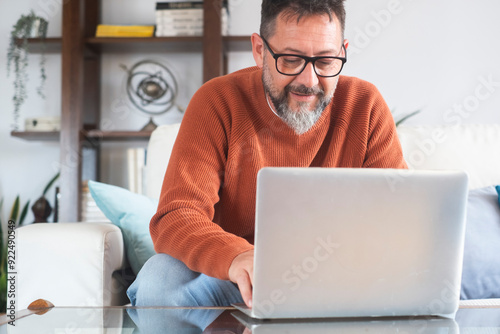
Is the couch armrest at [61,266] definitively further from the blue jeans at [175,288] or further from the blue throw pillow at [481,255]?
the blue throw pillow at [481,255]

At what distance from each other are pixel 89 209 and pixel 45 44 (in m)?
0.87

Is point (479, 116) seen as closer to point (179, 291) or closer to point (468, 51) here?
point (468, 51)

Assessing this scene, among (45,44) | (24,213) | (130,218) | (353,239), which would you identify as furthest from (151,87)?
(353,239)

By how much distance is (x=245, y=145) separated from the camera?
1.40 meters

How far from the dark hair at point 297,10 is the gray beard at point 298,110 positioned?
0.12 m

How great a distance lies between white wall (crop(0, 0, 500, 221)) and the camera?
2809mm

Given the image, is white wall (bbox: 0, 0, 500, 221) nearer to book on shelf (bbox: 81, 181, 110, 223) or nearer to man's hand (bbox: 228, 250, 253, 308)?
book on shelf (bbox: 81, 181, 110, 223)

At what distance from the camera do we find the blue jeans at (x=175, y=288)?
3.69 ft

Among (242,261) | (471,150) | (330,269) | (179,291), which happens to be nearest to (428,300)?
(330,269)

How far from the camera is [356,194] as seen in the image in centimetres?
79

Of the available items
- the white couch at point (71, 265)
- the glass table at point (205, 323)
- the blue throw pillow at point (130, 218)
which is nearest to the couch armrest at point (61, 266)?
the white couch at point (71, 265)

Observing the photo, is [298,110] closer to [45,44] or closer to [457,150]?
[457,150]

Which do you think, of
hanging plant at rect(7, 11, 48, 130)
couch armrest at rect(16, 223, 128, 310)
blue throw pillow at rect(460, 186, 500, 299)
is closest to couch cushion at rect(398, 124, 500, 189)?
blue throw pillow at rect(460, 186, 500, 299)

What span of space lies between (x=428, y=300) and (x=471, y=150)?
123 cm
